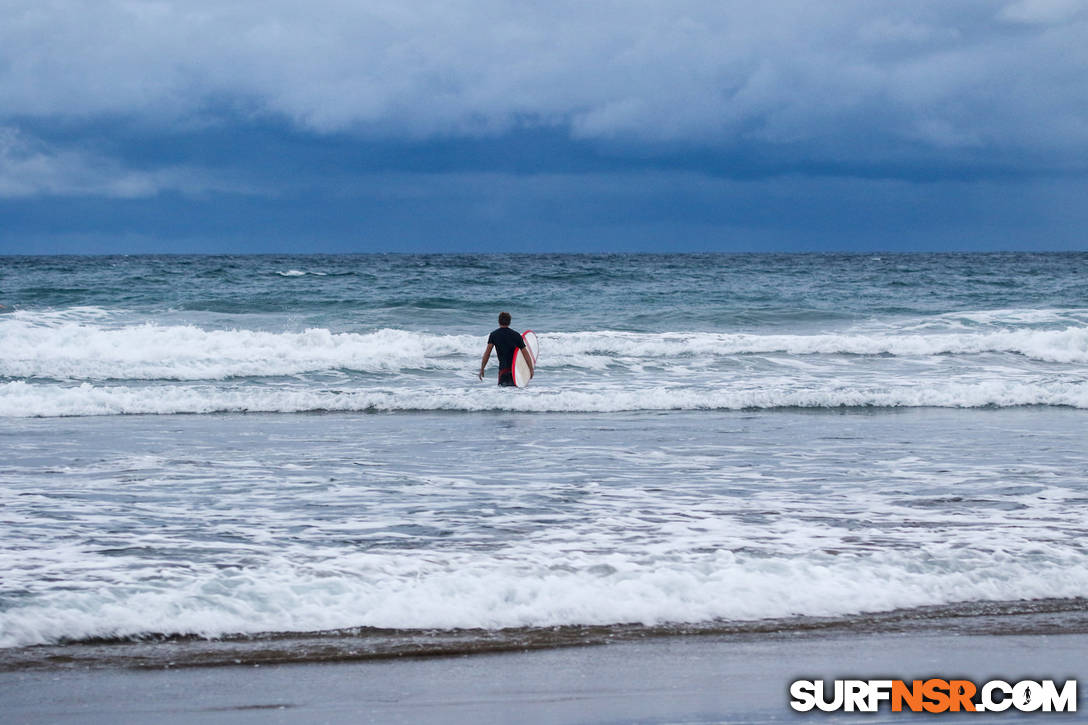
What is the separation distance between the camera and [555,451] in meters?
11.0

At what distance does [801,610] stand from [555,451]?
5.60m

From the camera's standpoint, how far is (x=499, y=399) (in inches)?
615

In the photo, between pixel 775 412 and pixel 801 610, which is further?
pixel 775 412

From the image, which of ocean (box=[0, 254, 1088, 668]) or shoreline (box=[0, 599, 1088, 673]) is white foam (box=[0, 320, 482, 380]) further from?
shoreline (box=[0, 599, 1088, 673])

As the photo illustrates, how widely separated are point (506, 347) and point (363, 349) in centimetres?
592

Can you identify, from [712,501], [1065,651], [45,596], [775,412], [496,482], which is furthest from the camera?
[775,412]

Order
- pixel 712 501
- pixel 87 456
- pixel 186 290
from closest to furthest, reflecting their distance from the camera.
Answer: pixel 712 501 < pixel 87 456 < pixel 186 290

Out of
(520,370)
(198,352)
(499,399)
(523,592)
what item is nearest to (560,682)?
(523,592)

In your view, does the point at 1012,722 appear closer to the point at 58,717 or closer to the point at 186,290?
the point at 58,717

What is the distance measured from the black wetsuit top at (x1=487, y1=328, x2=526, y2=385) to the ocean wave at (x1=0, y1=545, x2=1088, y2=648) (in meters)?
9.94

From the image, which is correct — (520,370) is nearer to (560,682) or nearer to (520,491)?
(520,491)

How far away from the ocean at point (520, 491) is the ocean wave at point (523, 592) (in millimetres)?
22

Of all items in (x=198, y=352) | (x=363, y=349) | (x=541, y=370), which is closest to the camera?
(x=541, y=370)

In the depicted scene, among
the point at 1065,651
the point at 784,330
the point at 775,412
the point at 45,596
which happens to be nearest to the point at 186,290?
the point at 784,330
